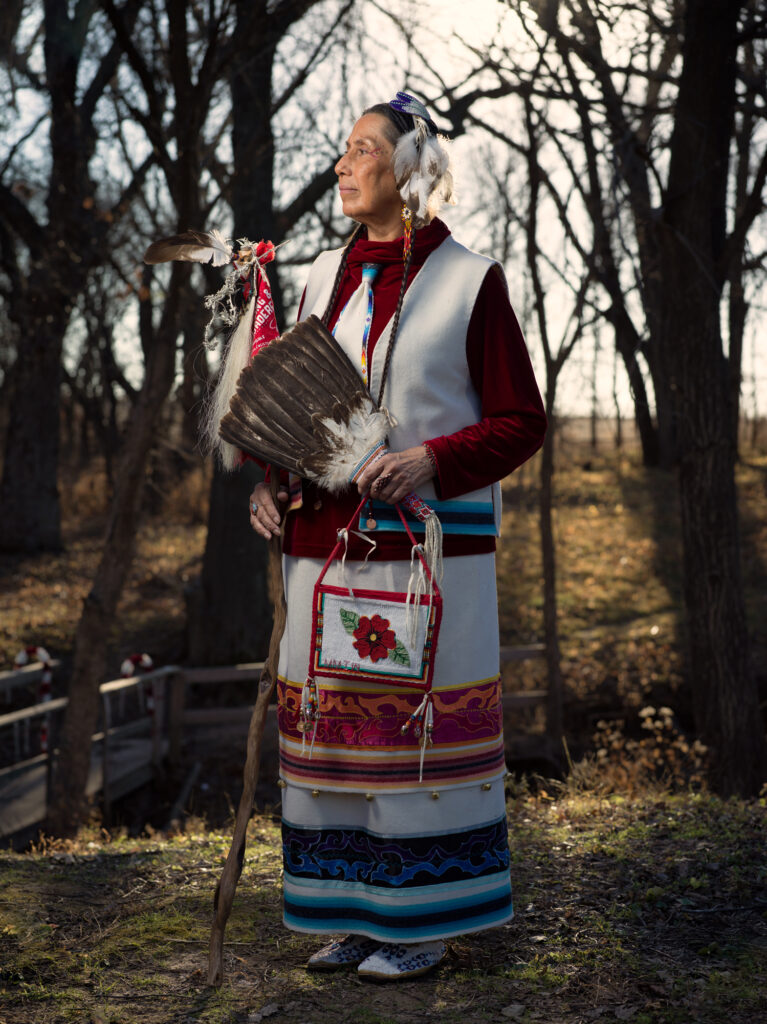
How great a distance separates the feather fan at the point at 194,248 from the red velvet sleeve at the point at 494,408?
0.82 metres

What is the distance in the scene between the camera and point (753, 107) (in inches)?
325

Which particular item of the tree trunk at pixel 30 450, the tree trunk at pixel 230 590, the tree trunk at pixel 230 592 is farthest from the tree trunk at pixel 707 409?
the tree trunk at pixel 30 450

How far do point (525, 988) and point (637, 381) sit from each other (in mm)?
7107

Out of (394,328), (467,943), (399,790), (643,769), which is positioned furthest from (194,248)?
(643,769)

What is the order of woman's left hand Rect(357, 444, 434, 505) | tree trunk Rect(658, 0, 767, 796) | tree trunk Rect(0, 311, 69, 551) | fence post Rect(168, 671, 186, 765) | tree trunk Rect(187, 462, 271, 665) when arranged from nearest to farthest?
woman's left hand Rect(357, 444, 434, 505) < tree trunk Rect(658, 0, 767, 796) < fence post Rect(168, 671, 186, 765) < tree trunk Rect(187, 462, 271, 665) < tree trunk Rect(0, 311, 69, 551)

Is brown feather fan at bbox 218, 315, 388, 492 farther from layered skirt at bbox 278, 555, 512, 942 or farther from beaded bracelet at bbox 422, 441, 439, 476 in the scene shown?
layered skirt at bbox 278, 555, 512, 942

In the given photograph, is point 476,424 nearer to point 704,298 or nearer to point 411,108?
point 411,108

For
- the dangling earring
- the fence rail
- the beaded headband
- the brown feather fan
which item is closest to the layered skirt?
the brown feather fan

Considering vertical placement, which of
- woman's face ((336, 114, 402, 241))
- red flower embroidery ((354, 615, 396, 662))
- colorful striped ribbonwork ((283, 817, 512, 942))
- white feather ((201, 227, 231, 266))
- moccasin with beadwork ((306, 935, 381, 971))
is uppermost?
woman's face ((336, 114, 402, 241))

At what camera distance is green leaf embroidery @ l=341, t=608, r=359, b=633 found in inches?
113

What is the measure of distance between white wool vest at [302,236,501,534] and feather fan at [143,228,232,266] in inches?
20.2

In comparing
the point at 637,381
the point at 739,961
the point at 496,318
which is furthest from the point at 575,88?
the point at 739,961

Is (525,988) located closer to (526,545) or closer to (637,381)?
(637,381)

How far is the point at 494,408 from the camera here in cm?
298
